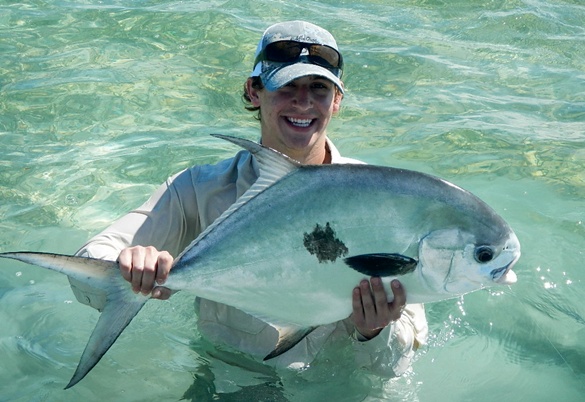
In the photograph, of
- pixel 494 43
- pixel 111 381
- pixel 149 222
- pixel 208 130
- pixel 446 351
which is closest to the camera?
pixel 149 222

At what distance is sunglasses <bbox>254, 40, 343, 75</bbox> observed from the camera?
3.15m

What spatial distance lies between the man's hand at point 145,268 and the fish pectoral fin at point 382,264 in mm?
585

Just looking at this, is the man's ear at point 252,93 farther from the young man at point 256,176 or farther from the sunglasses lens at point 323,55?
the sunglasses lens at point 323,55

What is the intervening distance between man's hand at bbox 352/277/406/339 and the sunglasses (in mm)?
1123

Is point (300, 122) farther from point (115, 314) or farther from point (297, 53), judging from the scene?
point (115, 314)

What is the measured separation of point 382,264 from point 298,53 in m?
1.18

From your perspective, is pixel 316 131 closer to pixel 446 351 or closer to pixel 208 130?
pixel 446 351

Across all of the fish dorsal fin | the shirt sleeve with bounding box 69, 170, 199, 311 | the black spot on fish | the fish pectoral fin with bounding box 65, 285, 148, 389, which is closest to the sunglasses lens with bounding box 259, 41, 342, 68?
the shirt sleeve with bounding box 69, 170, 199, 311

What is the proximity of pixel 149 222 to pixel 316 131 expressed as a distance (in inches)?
29.9

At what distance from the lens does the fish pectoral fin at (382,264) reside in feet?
7.59

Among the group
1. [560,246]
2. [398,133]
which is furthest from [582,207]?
[398,133]

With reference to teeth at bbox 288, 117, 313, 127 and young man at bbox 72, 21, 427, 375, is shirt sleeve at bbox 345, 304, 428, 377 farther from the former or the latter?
teeth at bbox 288, 117, 313, 127

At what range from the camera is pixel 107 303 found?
2.44 metres

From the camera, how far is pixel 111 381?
138 inches
